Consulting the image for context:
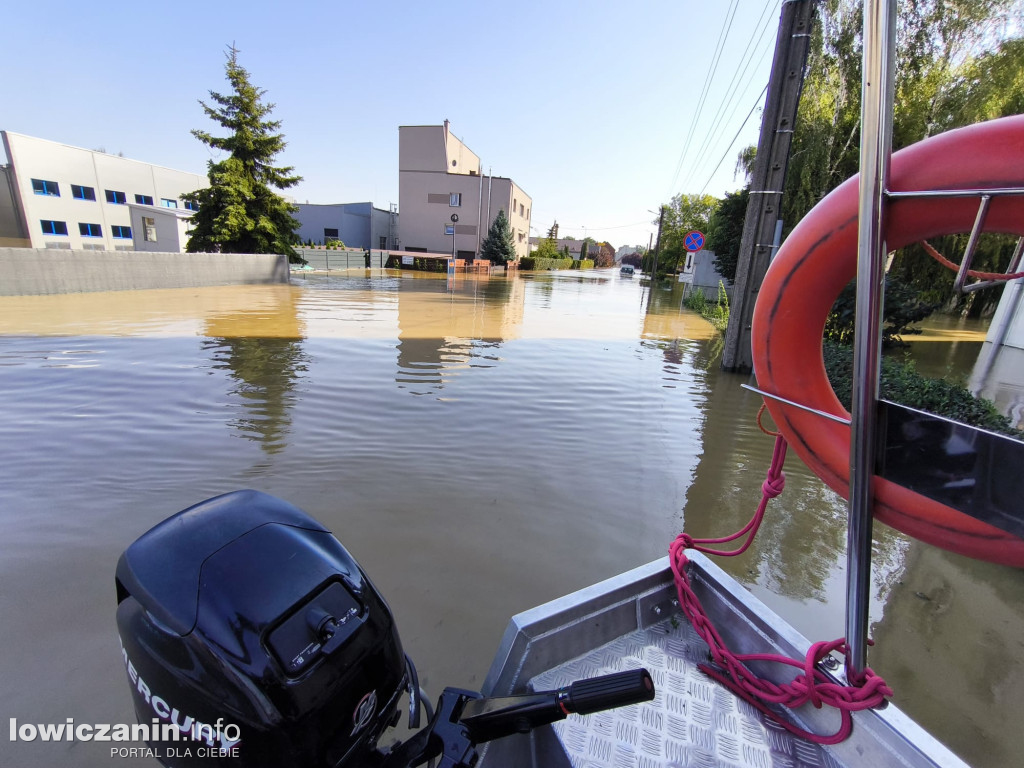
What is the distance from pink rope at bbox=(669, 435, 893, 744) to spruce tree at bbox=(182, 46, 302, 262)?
21726 millimetres

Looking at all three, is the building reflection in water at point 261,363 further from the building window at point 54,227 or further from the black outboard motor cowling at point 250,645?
the building window at point 54,227

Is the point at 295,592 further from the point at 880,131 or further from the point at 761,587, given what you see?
the point at 761,587

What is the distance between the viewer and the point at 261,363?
6.29m

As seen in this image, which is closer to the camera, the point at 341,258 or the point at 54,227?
the point at 54,227

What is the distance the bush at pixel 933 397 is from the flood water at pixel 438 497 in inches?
44.8

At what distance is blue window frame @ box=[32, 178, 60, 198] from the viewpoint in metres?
24.2

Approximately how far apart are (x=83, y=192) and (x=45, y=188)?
1780 millimetres

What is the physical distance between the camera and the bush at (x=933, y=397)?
3799 mm

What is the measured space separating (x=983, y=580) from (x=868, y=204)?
9.47 feet

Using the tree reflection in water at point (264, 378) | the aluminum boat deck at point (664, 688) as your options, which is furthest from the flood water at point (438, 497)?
the aluminum boat deck at point (664, 688)

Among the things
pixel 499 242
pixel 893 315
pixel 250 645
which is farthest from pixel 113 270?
pixel 499 242

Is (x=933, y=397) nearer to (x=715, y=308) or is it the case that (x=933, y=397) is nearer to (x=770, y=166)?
(x=770, y=166)

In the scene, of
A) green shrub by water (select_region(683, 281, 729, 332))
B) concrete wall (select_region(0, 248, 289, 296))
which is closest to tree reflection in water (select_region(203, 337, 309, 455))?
concrete wall (select_region(0, 248, 289, 296))

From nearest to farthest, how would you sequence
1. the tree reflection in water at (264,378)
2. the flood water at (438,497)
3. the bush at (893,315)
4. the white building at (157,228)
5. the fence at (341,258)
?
the flood water at (438,497)
the tree reflection in water at (264,378)
the bush at (893,315)
the white building at (157,228)
the fence at (341,258)
